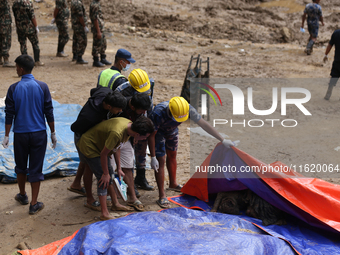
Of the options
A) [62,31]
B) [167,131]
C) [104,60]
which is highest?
[62,31]

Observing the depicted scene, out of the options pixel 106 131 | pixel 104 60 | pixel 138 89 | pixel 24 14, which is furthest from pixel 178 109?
pixel 104 60

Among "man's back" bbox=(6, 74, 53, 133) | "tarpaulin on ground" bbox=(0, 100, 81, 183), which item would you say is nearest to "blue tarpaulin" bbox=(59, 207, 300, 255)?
"man's back" bbox=(6, 74, 53, 133)

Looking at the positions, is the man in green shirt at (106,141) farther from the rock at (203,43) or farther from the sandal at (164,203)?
the rock at (203,43)

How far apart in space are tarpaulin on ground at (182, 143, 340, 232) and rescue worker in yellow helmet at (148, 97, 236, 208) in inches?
9.4

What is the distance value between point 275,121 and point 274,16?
10.3 m

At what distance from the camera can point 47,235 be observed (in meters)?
3.26

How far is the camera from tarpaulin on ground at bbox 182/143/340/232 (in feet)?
10.4

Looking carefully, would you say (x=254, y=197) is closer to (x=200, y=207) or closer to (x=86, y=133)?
(x=200, y=207)

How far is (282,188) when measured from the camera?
3.34m

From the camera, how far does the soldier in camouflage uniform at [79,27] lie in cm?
800

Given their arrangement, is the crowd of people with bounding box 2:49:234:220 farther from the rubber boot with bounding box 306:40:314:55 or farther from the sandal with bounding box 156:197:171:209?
the rubber boot with bounding box 306:40:314:55

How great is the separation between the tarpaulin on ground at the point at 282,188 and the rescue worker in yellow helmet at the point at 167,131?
239 mm

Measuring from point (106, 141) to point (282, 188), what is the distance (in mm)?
1752

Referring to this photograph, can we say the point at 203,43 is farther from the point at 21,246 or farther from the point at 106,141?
the point at 21,246
